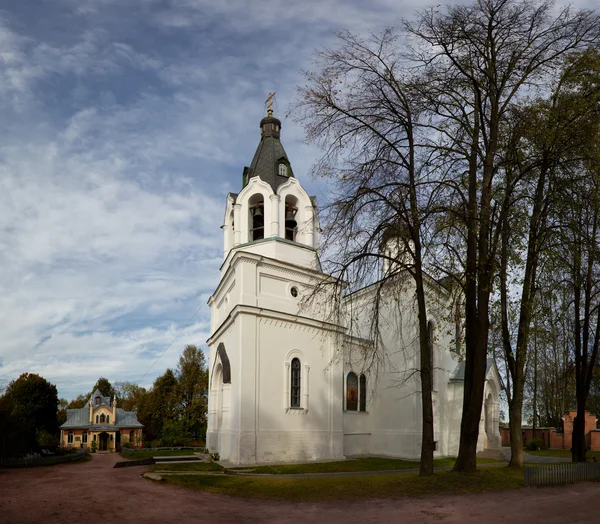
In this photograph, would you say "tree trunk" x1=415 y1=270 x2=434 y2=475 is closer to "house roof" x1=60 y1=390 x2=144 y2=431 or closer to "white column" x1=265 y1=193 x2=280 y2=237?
"white column" x1=265 y1=193 x2=280 y2=237

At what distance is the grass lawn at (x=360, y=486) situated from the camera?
13516 millimetres

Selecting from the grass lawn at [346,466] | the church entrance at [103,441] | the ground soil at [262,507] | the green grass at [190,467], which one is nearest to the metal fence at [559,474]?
the ground soil at [262,507]

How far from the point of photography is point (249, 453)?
68.1ft

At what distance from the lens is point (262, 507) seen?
12.4 metres

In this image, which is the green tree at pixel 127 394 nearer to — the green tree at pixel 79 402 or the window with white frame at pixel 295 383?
the green tree at pixel 79 402

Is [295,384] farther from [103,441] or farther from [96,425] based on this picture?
[103,441]

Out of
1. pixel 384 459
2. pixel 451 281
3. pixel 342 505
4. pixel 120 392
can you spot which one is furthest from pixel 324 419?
pixel 120 392

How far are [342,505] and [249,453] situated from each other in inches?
352

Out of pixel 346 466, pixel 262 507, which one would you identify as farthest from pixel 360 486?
pixel 346 466

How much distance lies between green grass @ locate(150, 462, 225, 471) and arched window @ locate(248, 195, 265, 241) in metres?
9.72

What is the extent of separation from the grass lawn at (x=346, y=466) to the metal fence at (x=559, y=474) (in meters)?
6.22

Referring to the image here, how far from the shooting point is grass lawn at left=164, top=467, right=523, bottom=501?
13.5 metres

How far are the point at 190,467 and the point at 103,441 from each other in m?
33.7

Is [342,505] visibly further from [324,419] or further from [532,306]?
[324,419]
